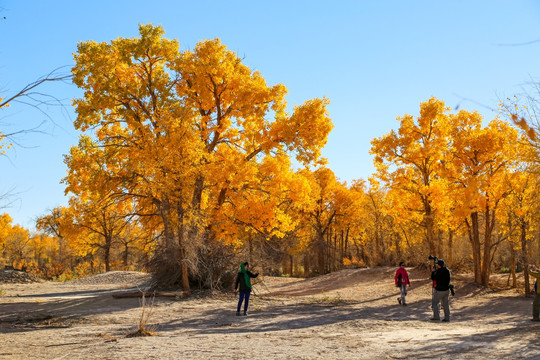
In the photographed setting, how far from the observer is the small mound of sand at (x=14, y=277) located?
31.3m

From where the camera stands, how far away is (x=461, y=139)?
21.2 meters

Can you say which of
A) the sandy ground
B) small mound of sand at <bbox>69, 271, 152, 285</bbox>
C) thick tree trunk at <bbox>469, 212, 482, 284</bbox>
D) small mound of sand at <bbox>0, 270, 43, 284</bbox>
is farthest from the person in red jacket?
small mound of sand at <bbox>0, 270, 43, 284</bbox>

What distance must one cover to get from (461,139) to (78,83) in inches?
674

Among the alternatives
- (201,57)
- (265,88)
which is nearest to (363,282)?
(265,88)

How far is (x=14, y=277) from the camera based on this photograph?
32.0m

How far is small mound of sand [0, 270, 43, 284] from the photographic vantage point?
103 feet

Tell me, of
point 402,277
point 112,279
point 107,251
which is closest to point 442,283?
point 402,277

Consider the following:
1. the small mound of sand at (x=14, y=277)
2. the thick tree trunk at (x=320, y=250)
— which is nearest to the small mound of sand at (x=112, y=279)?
the small mound of sand at (x=14, y=277)

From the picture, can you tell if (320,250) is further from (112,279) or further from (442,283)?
(442,283)

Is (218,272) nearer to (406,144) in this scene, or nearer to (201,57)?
(201,57)

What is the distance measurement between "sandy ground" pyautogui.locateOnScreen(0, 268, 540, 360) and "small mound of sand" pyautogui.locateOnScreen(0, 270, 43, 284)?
15896 millimetres

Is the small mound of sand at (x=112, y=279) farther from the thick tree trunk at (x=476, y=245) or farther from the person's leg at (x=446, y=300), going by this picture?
the person's leg at (x=446, y=300)

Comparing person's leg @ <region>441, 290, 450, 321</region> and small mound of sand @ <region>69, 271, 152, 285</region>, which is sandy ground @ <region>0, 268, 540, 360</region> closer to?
person's leg @ <region>441, 290, 450, 321</region>

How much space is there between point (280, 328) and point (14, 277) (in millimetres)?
27384
